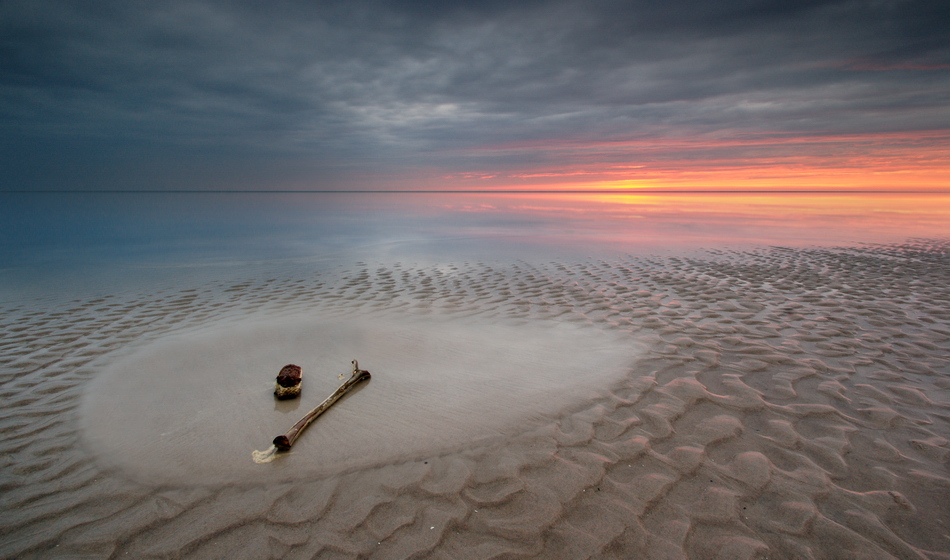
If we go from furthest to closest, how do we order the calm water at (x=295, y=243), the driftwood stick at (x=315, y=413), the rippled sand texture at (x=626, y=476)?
the calm water at (x=295, y=243), the driftwood stick at (x=315, y=413), the rippled sand texture at (x=626, y=476)

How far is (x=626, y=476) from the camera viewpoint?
3.71 metres

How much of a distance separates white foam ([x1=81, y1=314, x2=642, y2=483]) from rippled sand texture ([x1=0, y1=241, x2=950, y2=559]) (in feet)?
0.79

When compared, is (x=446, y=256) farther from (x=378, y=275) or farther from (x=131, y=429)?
(x=131, y=429)

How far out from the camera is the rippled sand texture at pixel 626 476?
306 centimetres

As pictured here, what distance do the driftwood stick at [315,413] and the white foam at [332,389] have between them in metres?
0.09

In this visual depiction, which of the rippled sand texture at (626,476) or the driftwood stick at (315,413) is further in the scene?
the driftwood stick at (315,413)

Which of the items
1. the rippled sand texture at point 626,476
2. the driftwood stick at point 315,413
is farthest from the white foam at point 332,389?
the rippled sand texture at point 626,476

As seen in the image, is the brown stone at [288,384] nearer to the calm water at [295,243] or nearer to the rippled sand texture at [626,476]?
the rippled sand texture at [626,476]

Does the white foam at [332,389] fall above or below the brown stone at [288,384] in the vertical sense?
below

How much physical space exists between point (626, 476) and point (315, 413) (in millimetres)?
3432

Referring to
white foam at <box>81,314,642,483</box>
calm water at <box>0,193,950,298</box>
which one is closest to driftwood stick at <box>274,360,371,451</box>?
white foam at <box>81,314,642,483</box>

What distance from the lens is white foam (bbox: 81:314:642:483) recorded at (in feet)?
13.7

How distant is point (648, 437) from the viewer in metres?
4.29

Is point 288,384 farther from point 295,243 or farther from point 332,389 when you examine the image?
point 295,243
